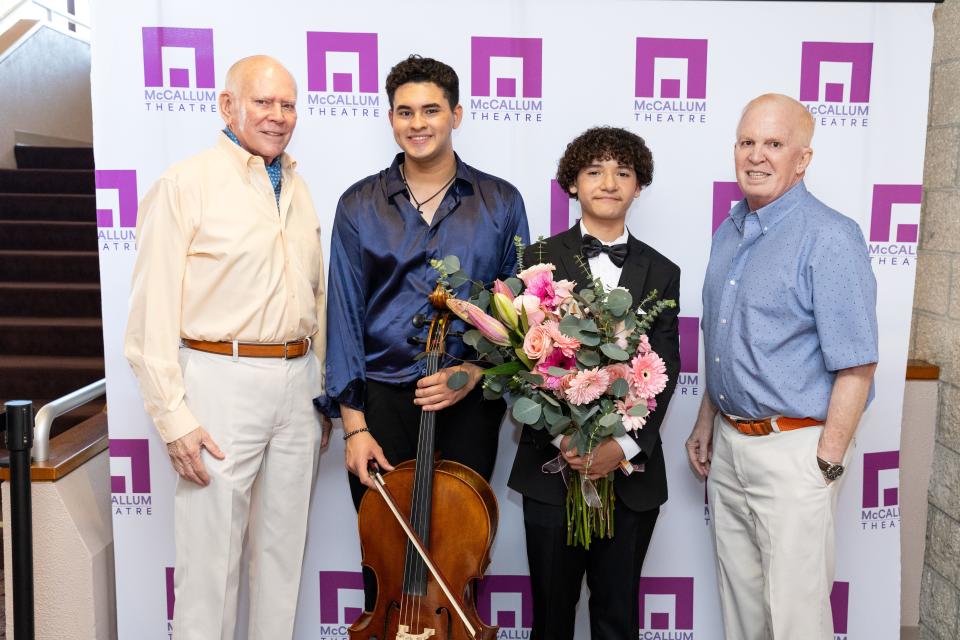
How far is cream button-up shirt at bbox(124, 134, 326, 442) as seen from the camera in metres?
2.12

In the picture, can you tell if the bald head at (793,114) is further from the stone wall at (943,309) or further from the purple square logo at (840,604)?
the purple square logo at (840,604)

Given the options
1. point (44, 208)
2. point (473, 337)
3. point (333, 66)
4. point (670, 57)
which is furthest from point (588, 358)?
point (44, 208)

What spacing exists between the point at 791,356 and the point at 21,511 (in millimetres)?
2117

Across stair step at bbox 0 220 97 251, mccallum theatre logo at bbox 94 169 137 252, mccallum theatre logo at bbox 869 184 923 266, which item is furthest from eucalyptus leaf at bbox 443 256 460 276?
stair step at bbox 0 220 97 251

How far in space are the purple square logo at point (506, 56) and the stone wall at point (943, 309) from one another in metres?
1.48

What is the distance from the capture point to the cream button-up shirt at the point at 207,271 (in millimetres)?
2123

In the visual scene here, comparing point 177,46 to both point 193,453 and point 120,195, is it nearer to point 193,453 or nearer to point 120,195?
point 120,195

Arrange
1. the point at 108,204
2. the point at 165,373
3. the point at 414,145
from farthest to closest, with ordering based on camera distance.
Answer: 1. the point at 108,204
2. the point at 414,145
3. the point at 165,373

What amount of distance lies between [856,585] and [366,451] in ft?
6.29

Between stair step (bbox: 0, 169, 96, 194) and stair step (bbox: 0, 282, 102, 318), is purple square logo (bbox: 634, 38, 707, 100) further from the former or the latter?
stair step (bbox: 0, 169, 96, 194)

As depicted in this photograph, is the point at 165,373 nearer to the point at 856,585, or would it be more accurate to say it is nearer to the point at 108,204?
the point at 108,204

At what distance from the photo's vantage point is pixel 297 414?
→ 7.66 ft

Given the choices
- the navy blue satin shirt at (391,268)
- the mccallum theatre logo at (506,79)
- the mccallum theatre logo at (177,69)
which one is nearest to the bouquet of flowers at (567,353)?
the navy blue satin shirt at (391,268)

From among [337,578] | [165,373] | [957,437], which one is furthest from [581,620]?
[165,373]
